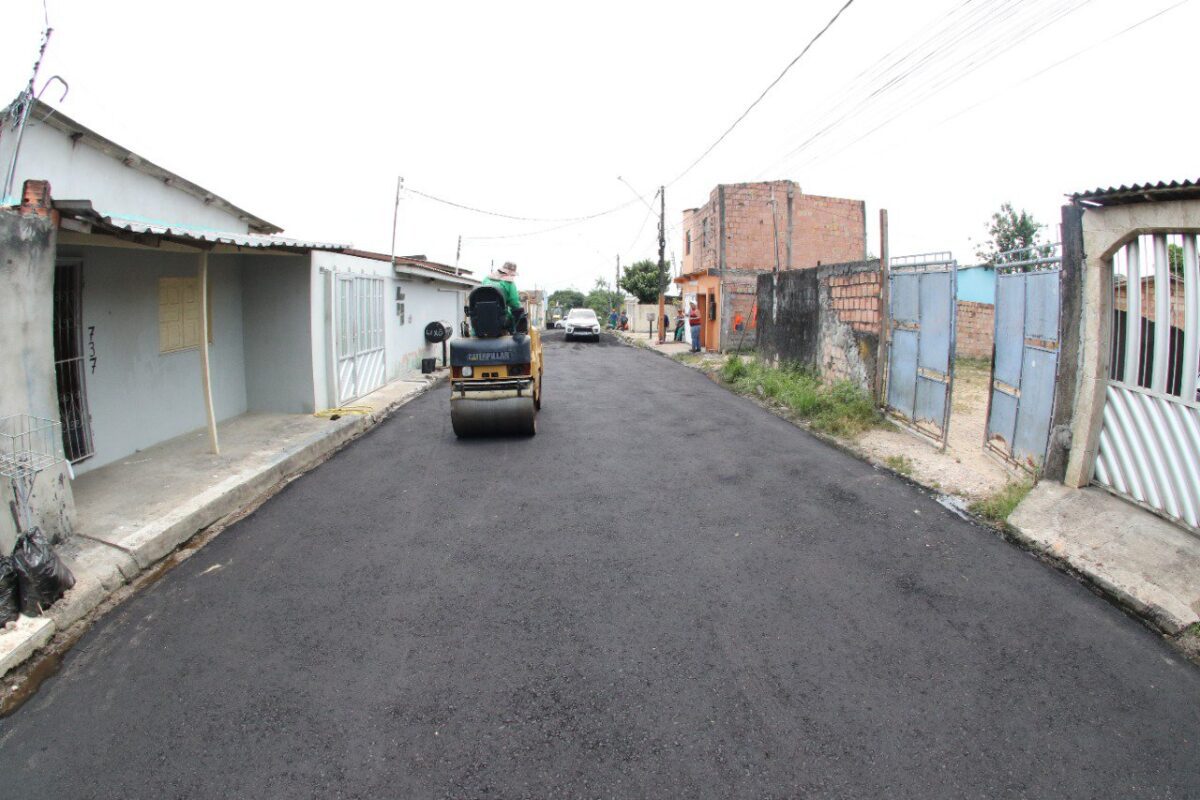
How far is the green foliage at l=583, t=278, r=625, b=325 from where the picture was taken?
7094 centimetres

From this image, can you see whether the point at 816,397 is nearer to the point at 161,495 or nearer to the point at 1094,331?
the point at 1094,331

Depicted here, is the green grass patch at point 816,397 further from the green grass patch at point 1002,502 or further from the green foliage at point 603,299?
the green foliage at point 603,299

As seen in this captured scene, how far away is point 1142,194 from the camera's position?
480 cm

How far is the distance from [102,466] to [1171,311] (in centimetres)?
957

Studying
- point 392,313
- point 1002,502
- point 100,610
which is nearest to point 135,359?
point 100,610

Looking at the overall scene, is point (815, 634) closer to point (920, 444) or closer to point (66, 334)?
point (920, 444)

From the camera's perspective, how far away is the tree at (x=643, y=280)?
52.7 meters

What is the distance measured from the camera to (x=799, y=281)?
13992 millimetres

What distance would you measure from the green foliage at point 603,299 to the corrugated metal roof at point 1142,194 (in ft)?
194

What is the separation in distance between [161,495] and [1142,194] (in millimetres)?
8282

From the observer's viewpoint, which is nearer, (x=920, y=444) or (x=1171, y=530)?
(x=1171, y=530)

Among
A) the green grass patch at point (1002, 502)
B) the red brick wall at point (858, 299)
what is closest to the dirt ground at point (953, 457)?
the green grass patch at point (1002, 502)

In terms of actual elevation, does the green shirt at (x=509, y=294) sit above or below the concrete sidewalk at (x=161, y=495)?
above

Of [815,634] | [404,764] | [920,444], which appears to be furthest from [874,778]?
[920,444]
